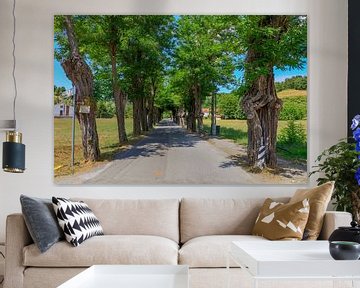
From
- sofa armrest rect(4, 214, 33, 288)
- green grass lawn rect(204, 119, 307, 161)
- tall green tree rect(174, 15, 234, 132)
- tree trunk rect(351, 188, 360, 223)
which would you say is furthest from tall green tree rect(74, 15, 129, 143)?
tree trunk rect(351, 188, 360, 223)

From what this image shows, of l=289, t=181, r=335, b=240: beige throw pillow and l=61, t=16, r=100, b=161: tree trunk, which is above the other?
l=61, t=16, r=100, b=161: tree trunk

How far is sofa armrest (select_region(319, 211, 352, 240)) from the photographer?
441 cm

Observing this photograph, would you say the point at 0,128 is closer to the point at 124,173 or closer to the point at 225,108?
the point at 124,173

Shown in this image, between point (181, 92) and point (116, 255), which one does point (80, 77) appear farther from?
point (116, 255)

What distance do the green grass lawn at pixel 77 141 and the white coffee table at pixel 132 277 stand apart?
2670 mm

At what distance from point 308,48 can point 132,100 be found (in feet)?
5.60

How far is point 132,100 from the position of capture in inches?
240

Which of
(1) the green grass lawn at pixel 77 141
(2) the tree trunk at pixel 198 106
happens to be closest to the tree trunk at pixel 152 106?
(1) the green grass lawn at pixel 77 141

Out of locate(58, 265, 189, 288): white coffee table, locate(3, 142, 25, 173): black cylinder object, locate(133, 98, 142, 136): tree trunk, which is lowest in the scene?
locate(58, 265, 189, 288): white coffee table

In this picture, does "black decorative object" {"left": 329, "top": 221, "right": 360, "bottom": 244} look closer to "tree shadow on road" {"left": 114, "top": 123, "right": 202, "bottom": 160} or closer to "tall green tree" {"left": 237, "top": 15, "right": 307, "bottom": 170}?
"tall green tree" {"left": 237, "top": 15, "right": 307, "bottom": 170}

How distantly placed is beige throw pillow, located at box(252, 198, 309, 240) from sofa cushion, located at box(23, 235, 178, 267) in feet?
2.34

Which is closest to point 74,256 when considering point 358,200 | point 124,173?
point 124,173

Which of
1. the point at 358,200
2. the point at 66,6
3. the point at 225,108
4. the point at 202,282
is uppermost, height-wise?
the point at 66,6

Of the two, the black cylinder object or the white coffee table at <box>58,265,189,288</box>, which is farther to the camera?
the black cylinder object
